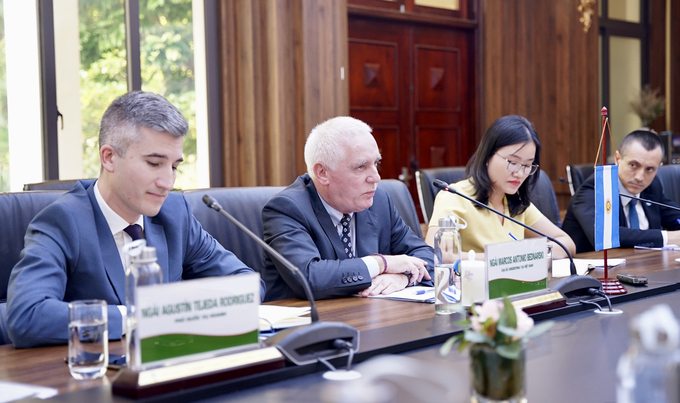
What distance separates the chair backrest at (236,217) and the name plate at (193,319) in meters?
1.10

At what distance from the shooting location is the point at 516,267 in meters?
1.48

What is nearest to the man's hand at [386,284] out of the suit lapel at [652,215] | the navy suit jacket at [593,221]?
the navy suit jacket at [593,221]

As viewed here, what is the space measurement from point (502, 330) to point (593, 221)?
2.48 m

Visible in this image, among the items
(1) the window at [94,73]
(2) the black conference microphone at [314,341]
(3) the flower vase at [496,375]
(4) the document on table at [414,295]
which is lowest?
(4) the document on table at [414,295]

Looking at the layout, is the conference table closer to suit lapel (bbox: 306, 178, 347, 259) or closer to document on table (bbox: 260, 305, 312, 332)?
document on table (bbox: 260, 305, 312, 332)

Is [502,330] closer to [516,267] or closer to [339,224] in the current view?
[516,267]

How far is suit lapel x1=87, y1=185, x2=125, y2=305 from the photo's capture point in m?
1.59

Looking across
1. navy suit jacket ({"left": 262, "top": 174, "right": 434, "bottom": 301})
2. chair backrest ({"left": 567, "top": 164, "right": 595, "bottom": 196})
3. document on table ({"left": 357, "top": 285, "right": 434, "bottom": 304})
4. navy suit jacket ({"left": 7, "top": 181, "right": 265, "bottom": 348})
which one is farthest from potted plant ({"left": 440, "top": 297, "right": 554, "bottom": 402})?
chair backrest ({"left": 567, "top": 164, "right": 595, "bottom": 196})

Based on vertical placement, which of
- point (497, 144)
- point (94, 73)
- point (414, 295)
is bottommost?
point (414, 295)

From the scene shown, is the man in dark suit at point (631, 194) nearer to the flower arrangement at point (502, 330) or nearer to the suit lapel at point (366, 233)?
the suit lapel at point (366, 233)

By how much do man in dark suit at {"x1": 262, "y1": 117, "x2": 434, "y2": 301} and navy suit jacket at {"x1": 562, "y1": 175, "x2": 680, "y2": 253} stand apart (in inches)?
44.3

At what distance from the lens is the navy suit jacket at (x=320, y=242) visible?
187 cm

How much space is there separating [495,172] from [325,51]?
2089 millimetres

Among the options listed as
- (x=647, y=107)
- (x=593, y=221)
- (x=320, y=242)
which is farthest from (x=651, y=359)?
(x=647, y=107)
